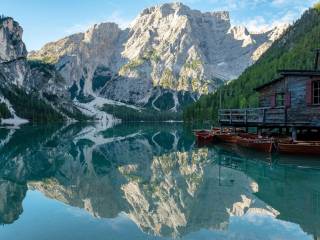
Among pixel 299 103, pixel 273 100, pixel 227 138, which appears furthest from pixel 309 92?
pixel 227 138

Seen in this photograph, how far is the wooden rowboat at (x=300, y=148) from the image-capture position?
35406 mm

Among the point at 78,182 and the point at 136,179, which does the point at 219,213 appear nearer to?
the point at 136,179

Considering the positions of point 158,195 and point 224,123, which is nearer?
point 158,195

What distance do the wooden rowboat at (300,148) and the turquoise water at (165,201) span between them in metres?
1.89

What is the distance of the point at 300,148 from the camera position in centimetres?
3609

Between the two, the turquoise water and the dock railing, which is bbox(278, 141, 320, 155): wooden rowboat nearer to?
the turquoise water

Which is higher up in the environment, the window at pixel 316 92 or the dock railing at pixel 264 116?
the window at pixel 316 92

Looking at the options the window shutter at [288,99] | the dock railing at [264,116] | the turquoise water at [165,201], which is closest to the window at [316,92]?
the window shutter at [288,99]

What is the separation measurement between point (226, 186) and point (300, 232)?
9059mm

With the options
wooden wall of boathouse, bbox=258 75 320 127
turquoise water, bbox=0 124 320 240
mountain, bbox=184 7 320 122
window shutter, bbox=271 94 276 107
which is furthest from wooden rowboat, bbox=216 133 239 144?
mountain, bbox=184 7 320 122

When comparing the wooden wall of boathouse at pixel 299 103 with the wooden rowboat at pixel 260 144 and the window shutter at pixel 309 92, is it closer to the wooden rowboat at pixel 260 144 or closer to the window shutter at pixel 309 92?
the window shutter at pixel 309 92

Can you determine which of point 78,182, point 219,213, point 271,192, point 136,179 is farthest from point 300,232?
point 78,182

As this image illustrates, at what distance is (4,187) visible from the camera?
943 inches

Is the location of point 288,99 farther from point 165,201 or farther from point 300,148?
point 165,201
